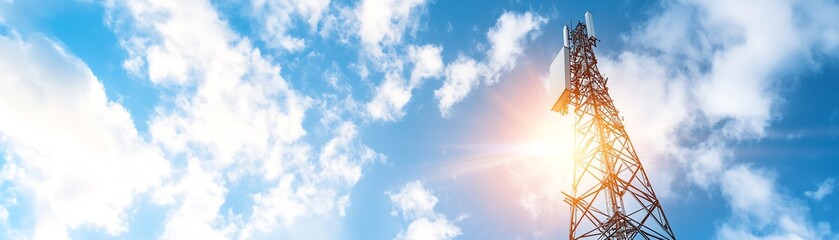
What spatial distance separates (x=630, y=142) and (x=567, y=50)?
20.3 ft

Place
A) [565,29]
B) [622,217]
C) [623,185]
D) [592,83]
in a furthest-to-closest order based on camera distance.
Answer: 1. [565,29]
2. [592,83]
3. [623,185]
4. [622,217]

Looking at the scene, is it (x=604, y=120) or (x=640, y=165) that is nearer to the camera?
(x=640, y=165)

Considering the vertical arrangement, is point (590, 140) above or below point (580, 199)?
above

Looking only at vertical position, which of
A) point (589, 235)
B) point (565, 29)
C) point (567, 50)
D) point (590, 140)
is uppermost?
point (565, 29)

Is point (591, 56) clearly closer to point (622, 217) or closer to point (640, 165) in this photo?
point (640, 165)

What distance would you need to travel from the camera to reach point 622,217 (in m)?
16.4

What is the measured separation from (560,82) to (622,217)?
830 cm

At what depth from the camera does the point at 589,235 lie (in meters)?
16.8

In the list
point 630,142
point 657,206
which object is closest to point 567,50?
point 630,142

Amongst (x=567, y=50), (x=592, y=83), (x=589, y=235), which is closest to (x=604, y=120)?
(x=592, y=83)

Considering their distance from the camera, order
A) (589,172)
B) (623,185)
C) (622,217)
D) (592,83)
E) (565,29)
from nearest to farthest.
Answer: (622,217) → (623,185) → (589,172) → (592,83) → (565,29)

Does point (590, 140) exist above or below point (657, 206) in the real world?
above

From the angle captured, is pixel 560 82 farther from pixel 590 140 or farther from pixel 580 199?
pixel 580 199

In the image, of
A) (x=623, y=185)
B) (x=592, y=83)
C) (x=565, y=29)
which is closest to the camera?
(x=623, y=185)
